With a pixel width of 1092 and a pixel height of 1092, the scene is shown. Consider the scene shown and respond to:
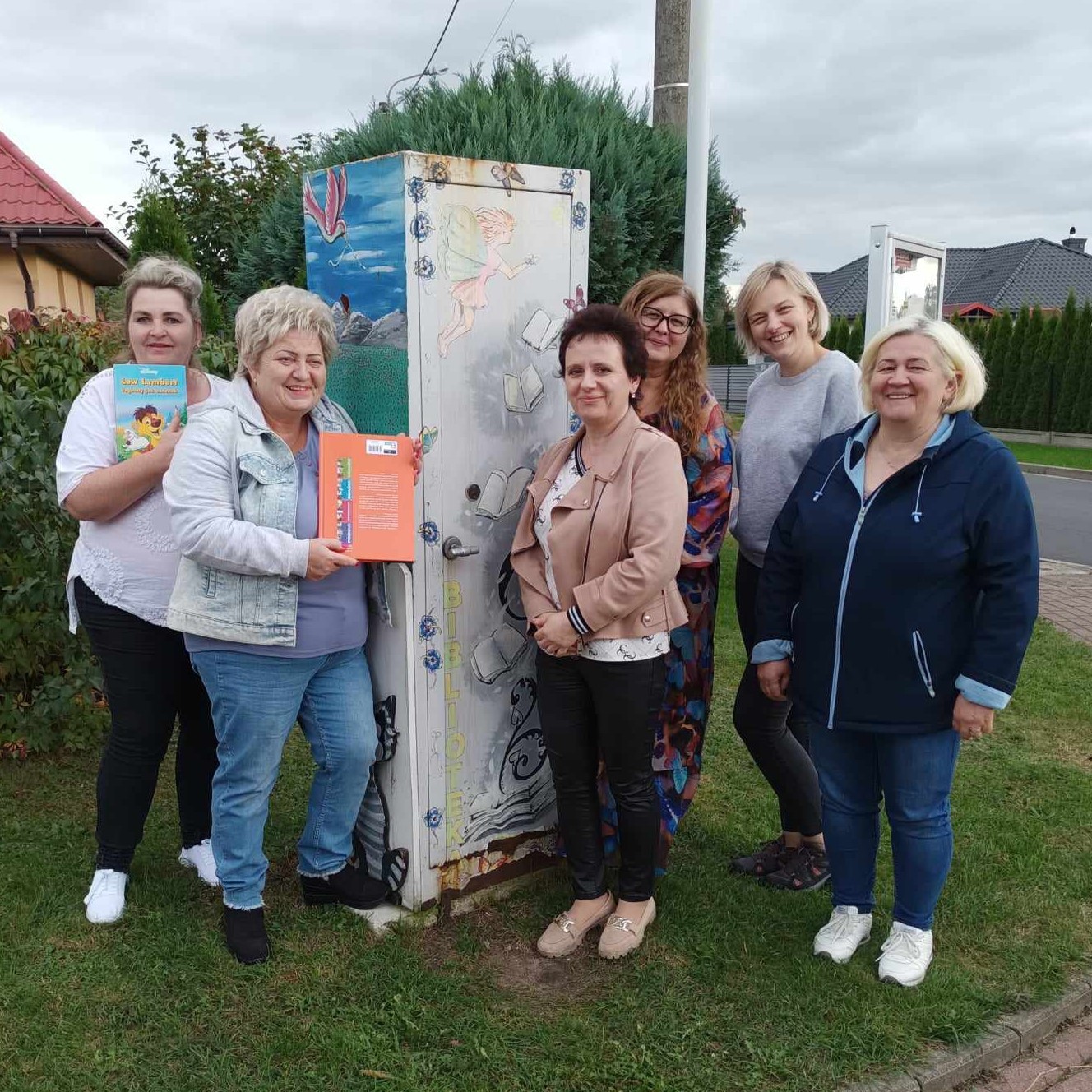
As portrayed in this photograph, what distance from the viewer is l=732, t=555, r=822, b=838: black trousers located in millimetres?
3264

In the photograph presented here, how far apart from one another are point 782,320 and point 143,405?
189 centimetres

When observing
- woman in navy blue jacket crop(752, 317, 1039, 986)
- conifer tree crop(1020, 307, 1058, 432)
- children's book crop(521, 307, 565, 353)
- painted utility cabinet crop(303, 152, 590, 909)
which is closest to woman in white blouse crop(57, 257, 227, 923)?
painted utility cabinet crop(303, 152, 590, 909)

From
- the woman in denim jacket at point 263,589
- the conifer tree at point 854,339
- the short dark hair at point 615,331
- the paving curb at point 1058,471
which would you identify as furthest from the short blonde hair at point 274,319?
the conifer tree at point 854,339

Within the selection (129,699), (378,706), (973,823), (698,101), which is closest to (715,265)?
(698,101)

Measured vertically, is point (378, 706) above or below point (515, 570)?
below

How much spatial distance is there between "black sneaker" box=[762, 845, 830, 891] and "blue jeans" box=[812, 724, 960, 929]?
355 mm

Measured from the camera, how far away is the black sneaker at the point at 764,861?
11.5 ft

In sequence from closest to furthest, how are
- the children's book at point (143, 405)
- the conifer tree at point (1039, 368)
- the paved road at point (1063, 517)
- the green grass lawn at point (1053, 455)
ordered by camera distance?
the children's book at point (143, 405) → the paved road at point (1063, 517) → the green grass lawn at point (1053, 455) → the conifer tree at point (1039, 368)

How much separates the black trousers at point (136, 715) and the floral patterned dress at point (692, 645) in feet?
4.42

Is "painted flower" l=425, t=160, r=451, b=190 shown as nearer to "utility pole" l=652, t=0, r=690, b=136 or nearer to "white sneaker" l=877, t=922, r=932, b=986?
"white sneaker" l=877, t=922, r=932, b=986

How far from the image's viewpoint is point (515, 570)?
2.94 meters

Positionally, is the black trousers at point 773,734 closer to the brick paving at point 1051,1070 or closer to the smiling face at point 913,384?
the smiling face at point 913,384

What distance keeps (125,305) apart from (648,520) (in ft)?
5.30

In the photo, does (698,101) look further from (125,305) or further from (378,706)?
(378,706)
